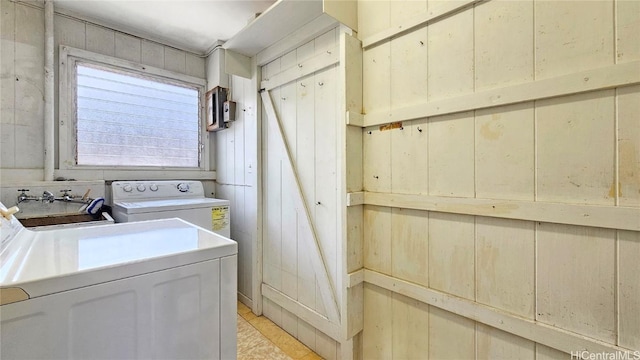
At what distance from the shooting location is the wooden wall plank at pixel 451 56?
112 cm

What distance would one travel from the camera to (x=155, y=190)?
2453 mm

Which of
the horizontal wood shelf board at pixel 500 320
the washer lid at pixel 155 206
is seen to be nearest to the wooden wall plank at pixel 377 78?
the horizontal wood shelf board at pixel 500 320

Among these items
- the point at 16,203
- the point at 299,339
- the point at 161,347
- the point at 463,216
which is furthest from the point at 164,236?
the point at 16,203

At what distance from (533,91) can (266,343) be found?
79.8 inches

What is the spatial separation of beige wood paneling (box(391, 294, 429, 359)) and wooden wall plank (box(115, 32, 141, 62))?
9.41ft

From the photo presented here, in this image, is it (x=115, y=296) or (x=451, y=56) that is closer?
(x=115, y=296)

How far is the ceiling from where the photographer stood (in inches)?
80.3

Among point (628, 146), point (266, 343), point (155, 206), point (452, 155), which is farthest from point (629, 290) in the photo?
point (155, 206)

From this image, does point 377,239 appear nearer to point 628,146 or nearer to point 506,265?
point 506,265

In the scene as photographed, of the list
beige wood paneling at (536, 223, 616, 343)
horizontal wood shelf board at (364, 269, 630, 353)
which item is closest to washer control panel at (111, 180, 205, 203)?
horizontal wood shelf board at (364, 269, 630, 353)

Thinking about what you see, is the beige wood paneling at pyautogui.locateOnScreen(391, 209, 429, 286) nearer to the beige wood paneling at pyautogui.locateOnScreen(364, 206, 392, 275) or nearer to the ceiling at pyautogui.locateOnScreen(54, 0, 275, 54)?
the beige wood paneling at pyautogui.locateOnScreen(364, 206, 392, 275)

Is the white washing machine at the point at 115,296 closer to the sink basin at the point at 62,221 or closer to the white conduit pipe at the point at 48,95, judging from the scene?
the sink basin at the point at 62,221

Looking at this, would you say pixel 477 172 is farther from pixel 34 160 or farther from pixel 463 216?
pixel 34 160

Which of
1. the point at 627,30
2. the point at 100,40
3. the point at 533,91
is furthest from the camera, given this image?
the point at 100,40
